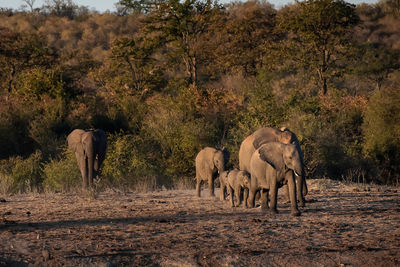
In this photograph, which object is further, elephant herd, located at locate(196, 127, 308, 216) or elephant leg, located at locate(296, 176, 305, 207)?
elephant leg, located at locate(296, 176, 305, 207)

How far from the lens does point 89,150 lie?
15.5 meters

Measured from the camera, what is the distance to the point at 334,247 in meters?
7.68

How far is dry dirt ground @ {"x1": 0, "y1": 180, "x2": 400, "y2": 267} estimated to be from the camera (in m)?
7.08

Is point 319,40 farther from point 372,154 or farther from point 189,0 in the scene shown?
point 372,154

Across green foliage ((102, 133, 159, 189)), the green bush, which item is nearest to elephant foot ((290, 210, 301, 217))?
green foliage ((102, 133, 159, 189))

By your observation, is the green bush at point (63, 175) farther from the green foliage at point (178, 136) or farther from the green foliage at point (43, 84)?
the green foliage at point (43, 84)

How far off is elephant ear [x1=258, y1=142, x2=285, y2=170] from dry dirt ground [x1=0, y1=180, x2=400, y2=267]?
0.96 m

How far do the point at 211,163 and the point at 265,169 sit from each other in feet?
10.5

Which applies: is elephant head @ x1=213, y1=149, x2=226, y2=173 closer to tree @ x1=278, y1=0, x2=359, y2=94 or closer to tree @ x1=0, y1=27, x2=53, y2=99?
tree @ x1=278, y1=0, x2=359, y2=94

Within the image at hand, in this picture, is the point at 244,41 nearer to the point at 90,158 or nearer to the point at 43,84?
the point at 43,84

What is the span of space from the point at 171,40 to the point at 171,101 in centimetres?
976

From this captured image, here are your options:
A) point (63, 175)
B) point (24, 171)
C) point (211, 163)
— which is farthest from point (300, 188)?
point (24, 171)

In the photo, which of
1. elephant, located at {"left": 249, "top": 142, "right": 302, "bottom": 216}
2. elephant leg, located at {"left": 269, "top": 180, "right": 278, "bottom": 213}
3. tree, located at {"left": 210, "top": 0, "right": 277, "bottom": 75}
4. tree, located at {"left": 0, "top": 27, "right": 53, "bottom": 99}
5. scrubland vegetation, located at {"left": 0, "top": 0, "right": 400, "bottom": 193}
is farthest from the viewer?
tree, located at {"left": 210, "top": 0, "right": 277, "bottom": 75}

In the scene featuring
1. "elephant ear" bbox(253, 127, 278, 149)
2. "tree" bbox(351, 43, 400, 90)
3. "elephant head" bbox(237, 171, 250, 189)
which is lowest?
"elephant head" bbox(237, 171, 250, 189)
